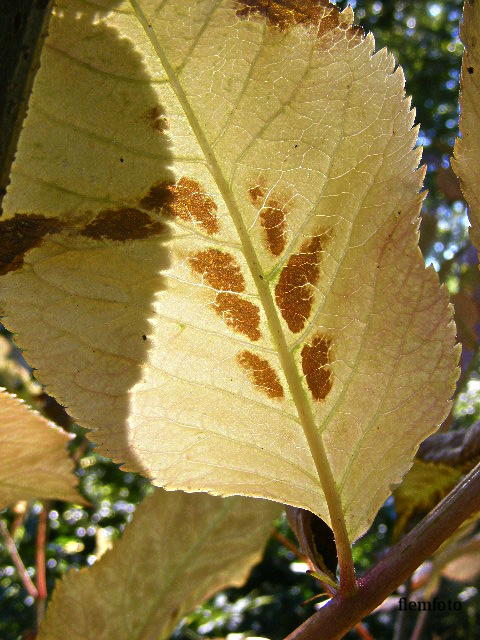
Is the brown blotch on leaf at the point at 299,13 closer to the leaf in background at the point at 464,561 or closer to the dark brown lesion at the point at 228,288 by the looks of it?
the dark brown lesion at the point at 228,288

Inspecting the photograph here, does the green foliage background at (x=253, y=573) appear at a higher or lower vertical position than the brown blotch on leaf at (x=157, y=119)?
lower

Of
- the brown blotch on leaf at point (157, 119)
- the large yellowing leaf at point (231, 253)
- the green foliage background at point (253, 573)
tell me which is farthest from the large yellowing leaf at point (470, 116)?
the green foliage background at point (253, 573)

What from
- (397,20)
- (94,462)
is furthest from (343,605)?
(397,20)

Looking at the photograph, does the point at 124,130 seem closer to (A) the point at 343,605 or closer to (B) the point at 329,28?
(B) the point at 329,28

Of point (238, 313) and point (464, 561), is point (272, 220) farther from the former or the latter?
point (464, 561)

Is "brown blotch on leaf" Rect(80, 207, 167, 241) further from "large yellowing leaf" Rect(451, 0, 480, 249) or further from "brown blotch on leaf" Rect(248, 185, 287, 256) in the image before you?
"large yellowing leaf" Rect(451, 0, 480, 249)
